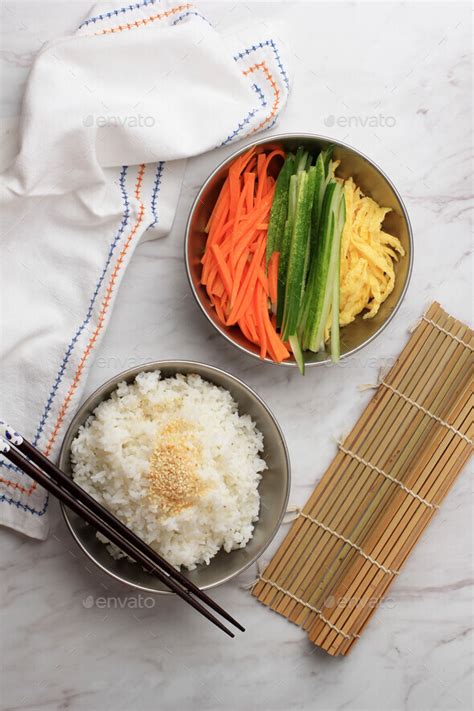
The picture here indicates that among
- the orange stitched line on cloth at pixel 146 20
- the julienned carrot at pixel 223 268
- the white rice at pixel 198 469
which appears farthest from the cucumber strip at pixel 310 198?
the orange stitched line on cloth at pixel 146 20

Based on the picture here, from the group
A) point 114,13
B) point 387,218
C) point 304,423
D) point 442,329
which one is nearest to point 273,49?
point 114,13

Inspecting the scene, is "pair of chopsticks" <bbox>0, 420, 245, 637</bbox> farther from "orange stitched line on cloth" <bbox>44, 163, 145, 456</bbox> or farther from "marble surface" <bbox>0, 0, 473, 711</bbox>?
"marble surface" <bbox>0, 0, 473, 711</bbox>

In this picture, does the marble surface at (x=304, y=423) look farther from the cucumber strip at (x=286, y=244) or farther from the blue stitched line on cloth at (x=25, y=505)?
the cucumber strip at (x=286, y=244)

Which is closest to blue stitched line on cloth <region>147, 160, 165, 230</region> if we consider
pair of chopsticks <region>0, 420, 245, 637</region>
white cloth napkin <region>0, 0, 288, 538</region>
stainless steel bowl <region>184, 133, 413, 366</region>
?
white cloth napkin <region>0, 0, 288, 538</region>

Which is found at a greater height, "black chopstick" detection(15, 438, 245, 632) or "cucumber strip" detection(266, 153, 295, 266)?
"cucumber strip" detection(266, 153, 295, 266)

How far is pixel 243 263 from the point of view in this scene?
244cm

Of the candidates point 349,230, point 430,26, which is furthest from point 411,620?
point 430,26

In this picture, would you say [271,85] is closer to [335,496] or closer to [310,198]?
[310,198]

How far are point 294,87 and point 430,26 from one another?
604 millimetres

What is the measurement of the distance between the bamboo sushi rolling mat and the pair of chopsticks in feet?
1.41

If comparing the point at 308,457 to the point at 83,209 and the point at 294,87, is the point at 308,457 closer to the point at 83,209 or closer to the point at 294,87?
the point at 83,209

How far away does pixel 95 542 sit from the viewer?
2.48 meters

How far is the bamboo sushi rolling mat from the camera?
2.56 meters

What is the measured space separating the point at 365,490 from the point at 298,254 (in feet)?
3.13
